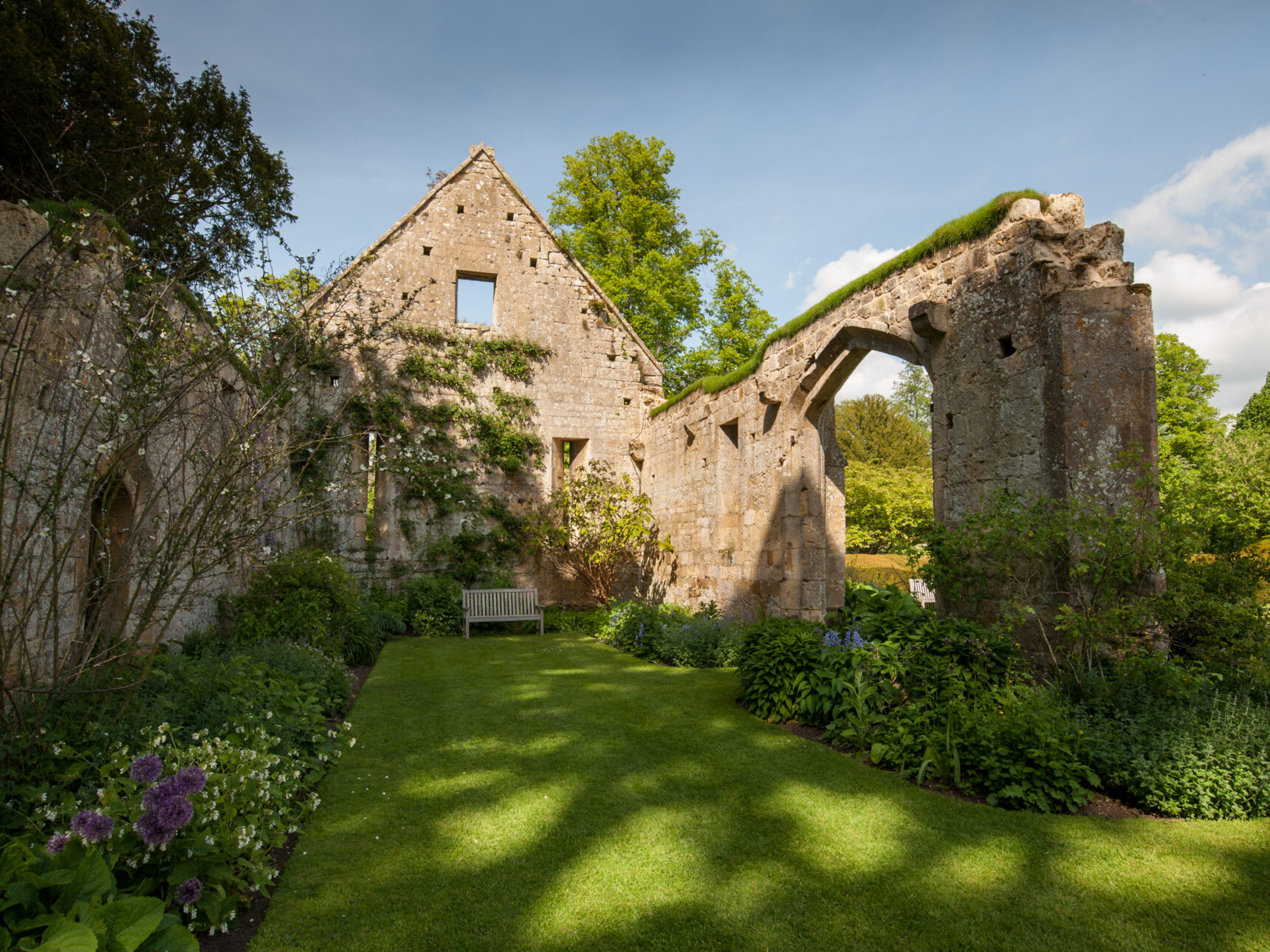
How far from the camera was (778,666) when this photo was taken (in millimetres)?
6148

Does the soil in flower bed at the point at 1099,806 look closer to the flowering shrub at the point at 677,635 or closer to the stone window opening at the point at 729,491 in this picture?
the flowering shrub at the point at 677,635

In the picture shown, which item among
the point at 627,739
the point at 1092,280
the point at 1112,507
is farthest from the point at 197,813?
the point at 1092,280

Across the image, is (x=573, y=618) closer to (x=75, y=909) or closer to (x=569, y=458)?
(x=569, y=458)

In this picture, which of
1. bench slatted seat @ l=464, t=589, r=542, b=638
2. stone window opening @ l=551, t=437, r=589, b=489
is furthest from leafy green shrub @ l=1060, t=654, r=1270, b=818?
stone window opening @ l=551, t=437, r=589, b=489

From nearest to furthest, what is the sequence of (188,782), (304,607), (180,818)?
(180,818) → (188,782) → (304,607)

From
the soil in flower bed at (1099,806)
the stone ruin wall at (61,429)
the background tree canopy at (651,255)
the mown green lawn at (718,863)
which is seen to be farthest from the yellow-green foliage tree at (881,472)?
the stone ruin wall at (61,429)

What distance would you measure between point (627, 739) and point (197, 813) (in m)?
3.18

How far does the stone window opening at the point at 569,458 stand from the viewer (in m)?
13.9

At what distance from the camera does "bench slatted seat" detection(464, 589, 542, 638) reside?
473 inches

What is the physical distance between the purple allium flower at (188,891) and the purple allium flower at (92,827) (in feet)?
1.16

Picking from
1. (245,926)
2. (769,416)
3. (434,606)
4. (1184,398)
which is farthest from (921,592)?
(1184,398)

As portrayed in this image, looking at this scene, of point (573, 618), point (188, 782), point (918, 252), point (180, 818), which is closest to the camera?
point (180, 818)

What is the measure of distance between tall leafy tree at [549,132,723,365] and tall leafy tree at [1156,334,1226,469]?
14.9 m

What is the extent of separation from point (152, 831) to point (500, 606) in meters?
9.76
